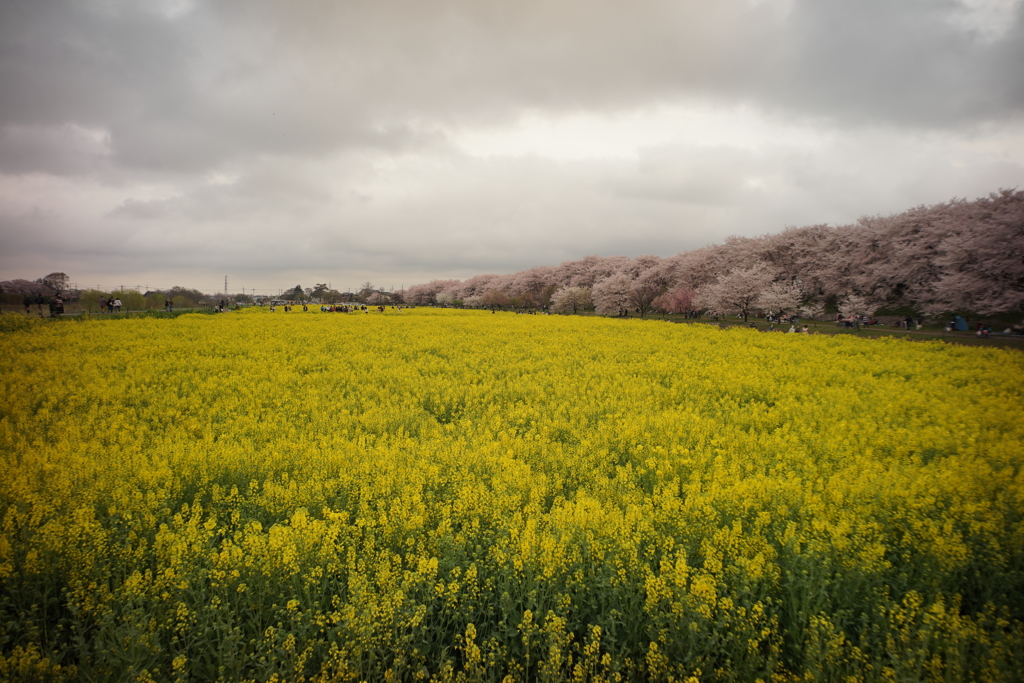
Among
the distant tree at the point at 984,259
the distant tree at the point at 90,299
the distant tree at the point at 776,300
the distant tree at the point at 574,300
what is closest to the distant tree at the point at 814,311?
the distant tree at the point at 776,300

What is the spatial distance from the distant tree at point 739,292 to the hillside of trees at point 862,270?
0.13 m

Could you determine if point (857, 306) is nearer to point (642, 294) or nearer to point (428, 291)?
point (642, 294)

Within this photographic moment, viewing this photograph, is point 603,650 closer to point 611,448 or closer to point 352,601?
point 352,601

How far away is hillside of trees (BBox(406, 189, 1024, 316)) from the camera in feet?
119

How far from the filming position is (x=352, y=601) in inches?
138

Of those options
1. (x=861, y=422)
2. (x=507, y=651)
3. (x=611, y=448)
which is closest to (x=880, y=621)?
(x=507, y=651)

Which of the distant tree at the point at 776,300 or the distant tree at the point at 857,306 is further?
the distant tree at the point at 857,306

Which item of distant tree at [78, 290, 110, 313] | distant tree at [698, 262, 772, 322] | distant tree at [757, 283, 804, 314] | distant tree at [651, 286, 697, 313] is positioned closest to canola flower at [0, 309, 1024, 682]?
distant tree at [757, 283, 804, 314]

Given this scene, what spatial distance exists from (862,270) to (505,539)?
214ft

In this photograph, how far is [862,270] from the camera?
5225cm

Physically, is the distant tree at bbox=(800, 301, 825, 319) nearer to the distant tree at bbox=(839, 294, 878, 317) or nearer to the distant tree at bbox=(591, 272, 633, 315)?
the distant tree at bbox=(839, 294, 878, 317)

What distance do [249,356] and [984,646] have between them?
19356 millimetres

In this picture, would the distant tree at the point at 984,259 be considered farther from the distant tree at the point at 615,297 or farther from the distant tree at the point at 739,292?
the distant tree at the point at 615,297

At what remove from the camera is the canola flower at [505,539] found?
3359mm
